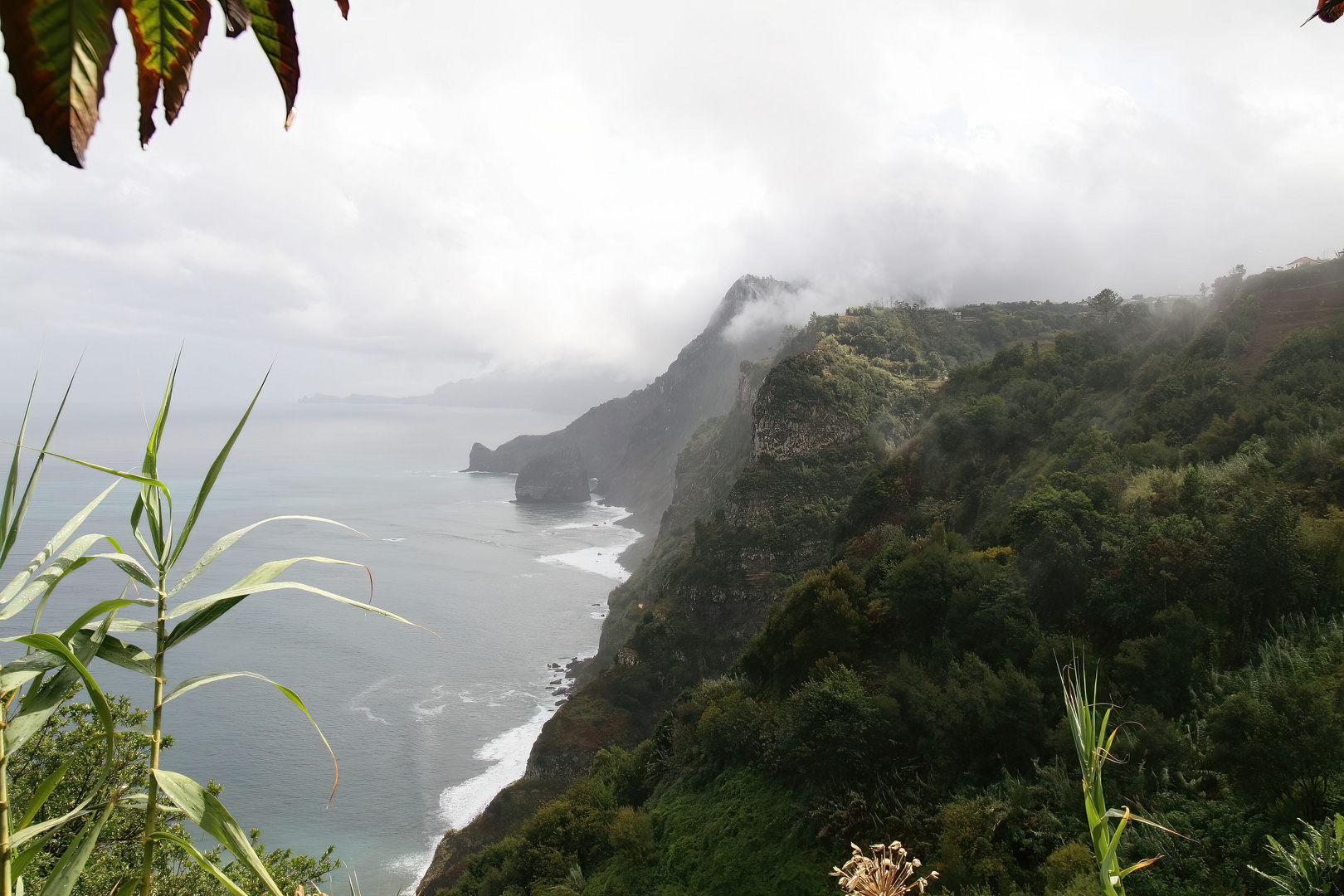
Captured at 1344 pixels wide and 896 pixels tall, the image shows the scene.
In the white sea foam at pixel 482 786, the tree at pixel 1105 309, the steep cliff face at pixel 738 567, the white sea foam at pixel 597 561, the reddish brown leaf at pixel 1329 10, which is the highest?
the tree at pixel 1105 309

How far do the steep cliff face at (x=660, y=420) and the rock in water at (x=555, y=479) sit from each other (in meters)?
6.77

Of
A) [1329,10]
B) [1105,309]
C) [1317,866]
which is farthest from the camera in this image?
[1105,309]

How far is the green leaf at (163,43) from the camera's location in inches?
30.0

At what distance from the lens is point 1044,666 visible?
1273cm

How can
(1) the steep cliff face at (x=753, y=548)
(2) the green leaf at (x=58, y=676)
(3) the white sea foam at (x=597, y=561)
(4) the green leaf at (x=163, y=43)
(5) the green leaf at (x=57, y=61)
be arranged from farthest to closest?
(3) the white sea foam at (x=597, y=561), (1) the steep cliff face at (x=753, y=548), (2) the green leaf at (x=58, y=676), (4) the green leaf at (x=163, y=43), (5) the green leaf at (x=57, y=61)

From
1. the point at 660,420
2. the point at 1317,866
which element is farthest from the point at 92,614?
the point at 660,420

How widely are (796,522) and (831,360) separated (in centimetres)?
1360

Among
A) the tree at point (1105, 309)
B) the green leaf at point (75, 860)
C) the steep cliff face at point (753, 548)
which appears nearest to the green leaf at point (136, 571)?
the green leaf at point (75, 860)

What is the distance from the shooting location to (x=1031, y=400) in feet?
86.0

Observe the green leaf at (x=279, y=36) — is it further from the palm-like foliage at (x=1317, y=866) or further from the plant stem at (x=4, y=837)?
the palm-like foliage at (x=1317, y=866)

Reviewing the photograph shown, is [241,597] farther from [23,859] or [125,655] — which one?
[23,859]

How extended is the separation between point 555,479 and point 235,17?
436 ft

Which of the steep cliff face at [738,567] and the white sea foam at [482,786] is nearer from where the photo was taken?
the white sea foam at [482,786]

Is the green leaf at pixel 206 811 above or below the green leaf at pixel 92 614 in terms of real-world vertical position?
below
